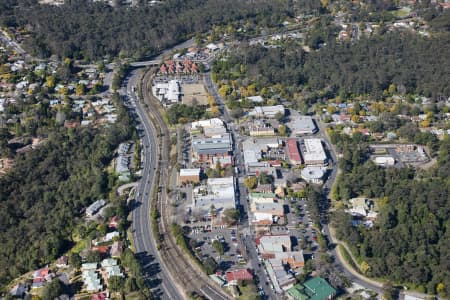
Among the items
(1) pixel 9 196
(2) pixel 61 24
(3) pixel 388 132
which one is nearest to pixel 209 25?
(2) pixel 61 24

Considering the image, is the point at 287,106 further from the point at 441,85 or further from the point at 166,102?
the point at 441,85

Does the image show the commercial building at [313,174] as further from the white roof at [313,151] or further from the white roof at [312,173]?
the white roof at [313,151]

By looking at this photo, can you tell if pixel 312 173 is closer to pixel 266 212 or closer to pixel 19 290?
pixel 266 212

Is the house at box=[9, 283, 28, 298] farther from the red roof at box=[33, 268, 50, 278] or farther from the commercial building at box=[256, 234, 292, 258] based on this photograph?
the commercial building at box=[256, 234, 292, 258]

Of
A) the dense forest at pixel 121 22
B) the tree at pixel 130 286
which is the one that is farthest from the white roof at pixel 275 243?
the dense forest at pixel 121 22

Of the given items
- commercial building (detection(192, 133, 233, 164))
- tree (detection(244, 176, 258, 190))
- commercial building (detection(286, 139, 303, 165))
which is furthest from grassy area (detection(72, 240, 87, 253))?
commercial building (detection(286, 139, 303, 165))

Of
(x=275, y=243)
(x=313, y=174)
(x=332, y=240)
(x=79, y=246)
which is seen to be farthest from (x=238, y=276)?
(x=313, y=174)
